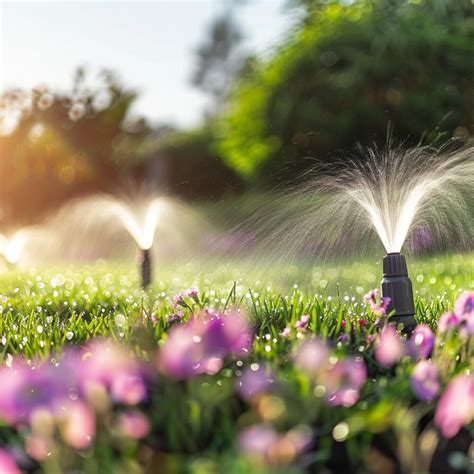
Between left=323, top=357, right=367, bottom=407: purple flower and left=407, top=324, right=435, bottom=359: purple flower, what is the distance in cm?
38

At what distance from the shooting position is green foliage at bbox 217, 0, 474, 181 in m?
13.0

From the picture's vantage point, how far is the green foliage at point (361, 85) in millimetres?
13000

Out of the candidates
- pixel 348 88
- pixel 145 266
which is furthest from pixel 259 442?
pixel 348 88

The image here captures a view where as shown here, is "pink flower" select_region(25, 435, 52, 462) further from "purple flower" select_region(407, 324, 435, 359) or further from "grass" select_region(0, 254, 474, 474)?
"purple flower" select_region(407, 324, 435, 359)

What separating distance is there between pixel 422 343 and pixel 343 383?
744 mm

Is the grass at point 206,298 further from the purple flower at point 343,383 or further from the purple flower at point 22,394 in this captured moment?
the purple flower at point 22,394

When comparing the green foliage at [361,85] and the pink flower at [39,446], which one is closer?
the pink flower at [39,446]

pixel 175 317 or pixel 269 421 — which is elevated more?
pixel 175 317

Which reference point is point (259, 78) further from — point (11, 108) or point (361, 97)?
point (11, 108)

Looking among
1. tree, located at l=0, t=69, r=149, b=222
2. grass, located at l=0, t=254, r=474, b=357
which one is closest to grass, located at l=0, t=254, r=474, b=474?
grass, located at l=0, t=254, r=474, b=357

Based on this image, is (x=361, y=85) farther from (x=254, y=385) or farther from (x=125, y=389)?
(x=125, y=389)

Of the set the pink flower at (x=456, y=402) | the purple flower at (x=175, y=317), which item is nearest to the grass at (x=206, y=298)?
the purple flower at (x=175, y=317)

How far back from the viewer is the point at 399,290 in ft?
12.7

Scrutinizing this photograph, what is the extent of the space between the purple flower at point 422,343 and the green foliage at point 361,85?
10209mm
